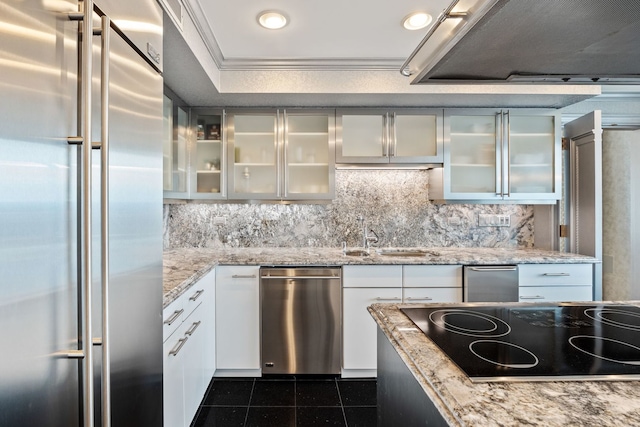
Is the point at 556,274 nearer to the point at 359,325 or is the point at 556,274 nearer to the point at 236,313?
the point at 359,325

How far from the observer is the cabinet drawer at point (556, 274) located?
2.59m

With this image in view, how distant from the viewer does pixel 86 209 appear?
2.59ft

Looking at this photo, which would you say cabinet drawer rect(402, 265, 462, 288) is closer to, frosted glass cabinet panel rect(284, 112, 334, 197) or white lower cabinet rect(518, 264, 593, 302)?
white lower cabinet rect(518, 264, 593, 302)

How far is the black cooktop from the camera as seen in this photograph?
0.75 m

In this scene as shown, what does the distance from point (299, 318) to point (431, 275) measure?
1.04 metres

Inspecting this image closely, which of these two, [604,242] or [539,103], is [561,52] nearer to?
[539,103]

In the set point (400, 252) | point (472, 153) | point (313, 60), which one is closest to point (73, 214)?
point (313, 60)

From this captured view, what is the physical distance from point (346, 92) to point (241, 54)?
2.70ft

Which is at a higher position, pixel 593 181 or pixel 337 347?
pixel 593 181

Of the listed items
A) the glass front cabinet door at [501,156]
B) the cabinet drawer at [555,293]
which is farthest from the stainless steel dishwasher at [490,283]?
the glass front cabinet door at [501,156]

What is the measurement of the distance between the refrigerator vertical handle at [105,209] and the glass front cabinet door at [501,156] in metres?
2.59

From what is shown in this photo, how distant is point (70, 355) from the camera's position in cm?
76

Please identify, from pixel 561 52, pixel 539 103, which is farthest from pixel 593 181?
pixel 561 52

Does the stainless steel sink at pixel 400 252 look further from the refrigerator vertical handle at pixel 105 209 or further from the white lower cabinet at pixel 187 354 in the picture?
the refrigerator vertical handle at pixel 105 209
